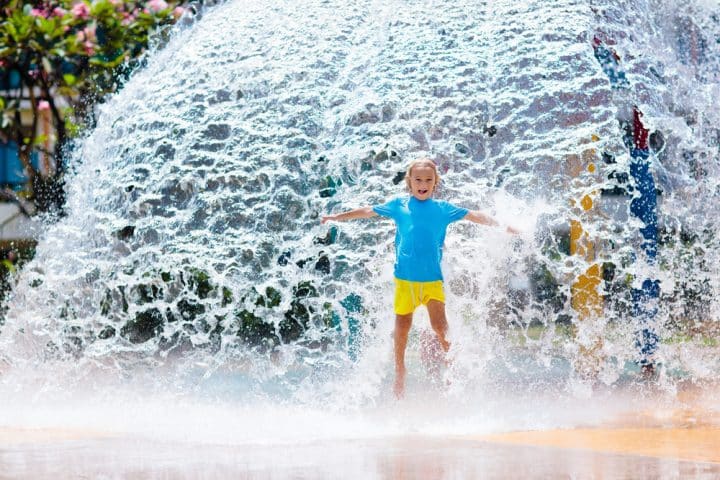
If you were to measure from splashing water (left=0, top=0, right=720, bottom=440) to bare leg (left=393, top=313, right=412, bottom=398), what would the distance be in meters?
0.52

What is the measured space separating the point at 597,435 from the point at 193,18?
4700 millimetres

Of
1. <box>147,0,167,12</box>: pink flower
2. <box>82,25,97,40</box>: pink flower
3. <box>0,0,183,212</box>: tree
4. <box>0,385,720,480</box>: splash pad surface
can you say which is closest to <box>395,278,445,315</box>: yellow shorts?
<box>0,385,720,480</box>: splash pad surface

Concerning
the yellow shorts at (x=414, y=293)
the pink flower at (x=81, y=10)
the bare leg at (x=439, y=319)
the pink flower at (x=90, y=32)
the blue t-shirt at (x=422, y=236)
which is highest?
the pink flower at (x=81, y=10)

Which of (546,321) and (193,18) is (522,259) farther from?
(193,18)

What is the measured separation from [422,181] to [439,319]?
26.9 inches

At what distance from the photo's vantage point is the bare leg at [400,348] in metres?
5.64

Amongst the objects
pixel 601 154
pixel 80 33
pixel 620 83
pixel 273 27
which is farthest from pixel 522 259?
pixel 80 33

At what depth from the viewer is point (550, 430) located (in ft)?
17.5

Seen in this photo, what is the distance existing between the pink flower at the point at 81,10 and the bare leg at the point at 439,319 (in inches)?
310

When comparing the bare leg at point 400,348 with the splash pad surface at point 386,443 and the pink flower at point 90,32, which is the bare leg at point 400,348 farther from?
the pink flower at point 90,32

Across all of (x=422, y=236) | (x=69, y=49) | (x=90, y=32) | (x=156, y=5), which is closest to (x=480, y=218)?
(x=422, y=236)

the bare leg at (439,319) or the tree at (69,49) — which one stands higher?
the tree at (69,49)

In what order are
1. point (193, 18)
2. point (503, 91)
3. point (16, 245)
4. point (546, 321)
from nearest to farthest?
point (546, 321) → point (503, 91) → point (193, 18) → point (16, 245)

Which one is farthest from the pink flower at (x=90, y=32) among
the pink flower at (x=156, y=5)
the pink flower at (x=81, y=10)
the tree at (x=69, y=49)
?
the pink flower at (x=156, y=5)
